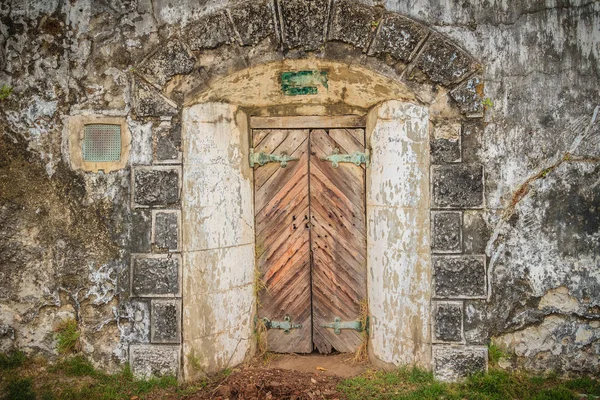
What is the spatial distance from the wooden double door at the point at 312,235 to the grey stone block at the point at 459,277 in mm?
748

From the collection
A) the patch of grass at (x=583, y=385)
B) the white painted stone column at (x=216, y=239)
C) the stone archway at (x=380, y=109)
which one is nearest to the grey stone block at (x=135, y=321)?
the stone archway at (x=380, y=109)

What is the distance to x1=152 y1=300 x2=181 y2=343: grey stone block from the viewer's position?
3.70 meters

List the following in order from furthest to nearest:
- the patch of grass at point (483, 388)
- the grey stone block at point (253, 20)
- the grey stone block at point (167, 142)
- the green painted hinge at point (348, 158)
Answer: the green painted hinge at point (348, 158) → the grey stone block at point (167, 142) → the grey stone block at point (253, 20) → the patch of grass at point (483, 388)

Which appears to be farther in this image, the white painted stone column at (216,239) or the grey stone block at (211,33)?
the white painted stone column at (216,239)

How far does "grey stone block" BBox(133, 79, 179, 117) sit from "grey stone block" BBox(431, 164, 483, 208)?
6.61 ft

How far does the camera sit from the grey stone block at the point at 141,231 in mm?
3727

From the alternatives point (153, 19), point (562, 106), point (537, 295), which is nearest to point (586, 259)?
point (537, 295)

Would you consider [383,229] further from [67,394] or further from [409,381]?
[67,394]

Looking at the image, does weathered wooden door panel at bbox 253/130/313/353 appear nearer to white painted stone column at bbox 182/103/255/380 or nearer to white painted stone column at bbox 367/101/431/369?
white painted stone column at bbox 182/103/255/380

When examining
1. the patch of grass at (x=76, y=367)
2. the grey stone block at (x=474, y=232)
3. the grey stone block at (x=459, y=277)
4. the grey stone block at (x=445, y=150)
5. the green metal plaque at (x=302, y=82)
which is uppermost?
the green metal plaque at (x=302, y=82)

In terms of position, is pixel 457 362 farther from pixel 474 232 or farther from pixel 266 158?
pixel 266 158

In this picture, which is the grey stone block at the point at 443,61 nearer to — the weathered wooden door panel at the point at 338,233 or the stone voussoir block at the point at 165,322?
the weathered wooden door panel at the point at 338,233

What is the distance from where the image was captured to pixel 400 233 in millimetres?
3809

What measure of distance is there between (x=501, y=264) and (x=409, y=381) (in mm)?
1107
